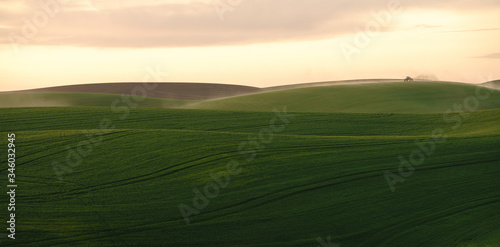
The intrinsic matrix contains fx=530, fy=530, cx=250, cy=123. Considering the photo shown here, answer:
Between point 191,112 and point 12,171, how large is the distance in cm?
889

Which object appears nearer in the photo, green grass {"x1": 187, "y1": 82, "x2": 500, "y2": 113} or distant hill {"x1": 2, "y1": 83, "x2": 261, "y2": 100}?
green grass {"x1": 187, "y1": 82, "x2": 500, "y2": 113}

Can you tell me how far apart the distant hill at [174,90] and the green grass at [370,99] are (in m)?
10.6

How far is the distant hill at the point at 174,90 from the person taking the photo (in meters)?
48.3

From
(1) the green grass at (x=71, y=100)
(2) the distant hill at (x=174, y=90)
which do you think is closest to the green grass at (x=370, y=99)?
(1) the green grass at (x=71, y=100)

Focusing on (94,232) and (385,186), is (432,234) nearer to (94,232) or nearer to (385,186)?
(385,186)

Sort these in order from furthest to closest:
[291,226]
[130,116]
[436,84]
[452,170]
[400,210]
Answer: [436,84], [130,116], [452,170], [400,210], [291,226]

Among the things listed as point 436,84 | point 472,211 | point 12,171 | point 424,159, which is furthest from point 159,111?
point 436,84

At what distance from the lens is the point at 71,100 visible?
39.2m

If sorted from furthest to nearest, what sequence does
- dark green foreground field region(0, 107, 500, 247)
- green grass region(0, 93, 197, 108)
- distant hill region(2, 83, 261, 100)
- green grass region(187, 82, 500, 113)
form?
1. distant hill region(2, 83, 261, 100)
2. green grass region(0, 93, 197, 108)
3. green grass region(187, 82, 500, 113)
4. dark green foreground field region(0, 107, 500, 247)

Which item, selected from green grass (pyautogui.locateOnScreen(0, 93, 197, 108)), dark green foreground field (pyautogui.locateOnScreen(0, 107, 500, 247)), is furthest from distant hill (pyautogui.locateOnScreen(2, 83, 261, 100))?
dark green foreground field (pyautogui.locateOnScreen(0, 107, 500, 247))

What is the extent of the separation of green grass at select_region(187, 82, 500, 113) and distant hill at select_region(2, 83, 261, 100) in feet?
34.9

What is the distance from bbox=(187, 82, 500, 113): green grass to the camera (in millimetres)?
31641

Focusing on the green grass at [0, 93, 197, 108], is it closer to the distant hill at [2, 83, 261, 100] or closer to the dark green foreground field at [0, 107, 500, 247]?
the distant hill at [2, 83, 261, 100]

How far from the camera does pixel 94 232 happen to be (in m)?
9.37
